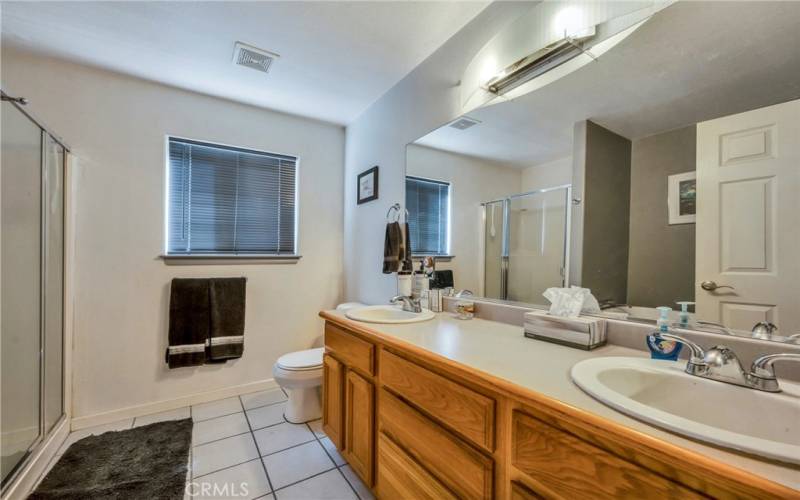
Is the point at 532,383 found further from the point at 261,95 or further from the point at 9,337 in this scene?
the point at 261,95

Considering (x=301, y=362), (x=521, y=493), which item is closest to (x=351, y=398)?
(x=301, y=362)

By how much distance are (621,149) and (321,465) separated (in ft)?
6.68

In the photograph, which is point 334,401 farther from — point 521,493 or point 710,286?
point 710,286

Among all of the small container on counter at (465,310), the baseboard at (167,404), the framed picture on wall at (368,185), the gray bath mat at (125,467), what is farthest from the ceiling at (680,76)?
the baseboard at (167,404)

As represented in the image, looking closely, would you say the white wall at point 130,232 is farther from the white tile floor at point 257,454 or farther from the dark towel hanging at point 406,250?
the dark towel hanging at point 406,250

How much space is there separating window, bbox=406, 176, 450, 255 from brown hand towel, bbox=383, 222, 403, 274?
92 millimetres

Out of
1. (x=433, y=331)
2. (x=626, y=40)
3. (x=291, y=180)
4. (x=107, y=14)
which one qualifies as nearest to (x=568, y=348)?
(x=433, y=331)

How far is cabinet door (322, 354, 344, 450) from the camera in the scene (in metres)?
1.66

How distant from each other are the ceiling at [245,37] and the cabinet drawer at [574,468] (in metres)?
1.83

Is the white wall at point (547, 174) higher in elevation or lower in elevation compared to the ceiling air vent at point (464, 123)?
lower

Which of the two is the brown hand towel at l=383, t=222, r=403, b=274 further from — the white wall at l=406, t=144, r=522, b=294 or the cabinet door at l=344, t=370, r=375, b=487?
the cabinet door at l=344, t=370, r=375, b=487

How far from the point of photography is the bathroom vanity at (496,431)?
1.77 feet

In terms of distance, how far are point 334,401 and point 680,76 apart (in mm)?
1977

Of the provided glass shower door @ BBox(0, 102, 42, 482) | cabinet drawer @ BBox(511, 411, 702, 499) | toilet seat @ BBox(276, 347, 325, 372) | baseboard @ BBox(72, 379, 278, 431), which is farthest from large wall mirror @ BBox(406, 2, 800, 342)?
glass shower door @ BBox(0, 102, 42, 482)
